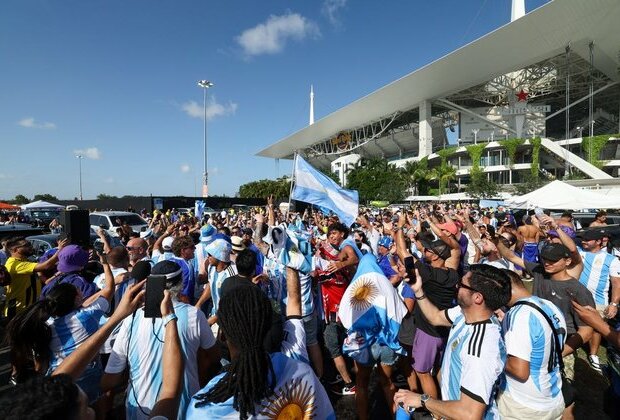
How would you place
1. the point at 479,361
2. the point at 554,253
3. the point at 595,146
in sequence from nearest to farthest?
1. the point at 479,361
2. the point at 554,253
3. the point at 595,146

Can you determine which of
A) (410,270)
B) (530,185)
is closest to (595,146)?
(530,185)

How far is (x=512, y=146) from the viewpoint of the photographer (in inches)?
1916

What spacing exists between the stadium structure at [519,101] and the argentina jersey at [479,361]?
35528 mm

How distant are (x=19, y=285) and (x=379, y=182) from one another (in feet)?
168

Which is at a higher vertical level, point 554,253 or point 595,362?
point 554,253

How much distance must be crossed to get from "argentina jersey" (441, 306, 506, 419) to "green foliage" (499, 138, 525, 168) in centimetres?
5512

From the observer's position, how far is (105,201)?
33.9 m

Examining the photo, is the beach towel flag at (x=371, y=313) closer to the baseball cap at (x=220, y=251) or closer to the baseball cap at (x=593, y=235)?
the baseball cap at (x=220, y=251)

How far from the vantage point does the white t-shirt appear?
2.05 meters

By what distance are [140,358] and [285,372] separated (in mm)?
1123

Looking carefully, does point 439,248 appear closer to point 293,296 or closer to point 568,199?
point 293,296

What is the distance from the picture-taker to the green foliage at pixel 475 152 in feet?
168

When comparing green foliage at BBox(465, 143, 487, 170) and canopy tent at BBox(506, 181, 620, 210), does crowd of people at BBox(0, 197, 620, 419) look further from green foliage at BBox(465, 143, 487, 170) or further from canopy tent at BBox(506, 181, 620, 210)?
green foliage at BBox(465, 143, 487, 170)

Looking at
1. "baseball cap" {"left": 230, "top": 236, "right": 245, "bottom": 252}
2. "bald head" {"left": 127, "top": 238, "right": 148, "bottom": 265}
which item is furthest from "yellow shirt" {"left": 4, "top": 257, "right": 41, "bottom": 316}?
"baseball cap" {"left": 230, "top": 236, "right": 245, "bottom": 252}
